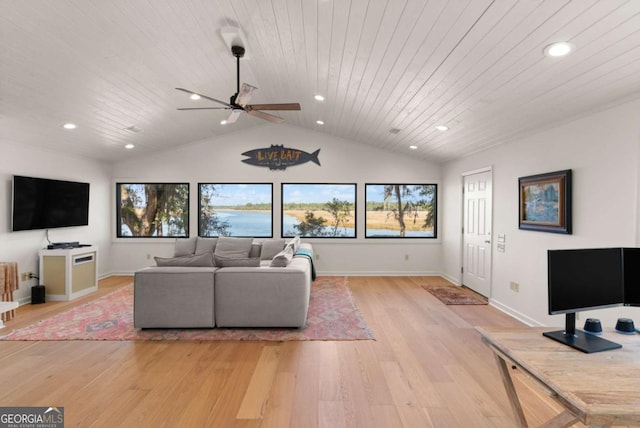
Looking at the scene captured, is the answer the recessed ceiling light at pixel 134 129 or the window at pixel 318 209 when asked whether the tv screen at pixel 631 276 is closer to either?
the window at pixel 318 209

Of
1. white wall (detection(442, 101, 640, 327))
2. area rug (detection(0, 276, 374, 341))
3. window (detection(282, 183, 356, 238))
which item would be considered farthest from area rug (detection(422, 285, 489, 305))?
window (detection(282, 183, 356, 238))

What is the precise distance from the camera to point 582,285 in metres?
1.63

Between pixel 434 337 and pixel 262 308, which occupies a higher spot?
pixel 262 308

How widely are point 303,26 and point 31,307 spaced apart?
17.4 feet

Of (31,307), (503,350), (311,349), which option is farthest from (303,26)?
(31,307)

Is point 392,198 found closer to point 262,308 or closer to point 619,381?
point 262,308

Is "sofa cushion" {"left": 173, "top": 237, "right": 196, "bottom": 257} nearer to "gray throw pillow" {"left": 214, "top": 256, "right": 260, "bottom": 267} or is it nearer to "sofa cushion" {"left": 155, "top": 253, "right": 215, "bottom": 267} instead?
"sofa cushion" {"left": 155, "top": 253, "right": 215, "bottom": 267}

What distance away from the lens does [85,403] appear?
2.37m

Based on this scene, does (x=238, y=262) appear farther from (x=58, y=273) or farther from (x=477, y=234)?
(x=477, y=234)

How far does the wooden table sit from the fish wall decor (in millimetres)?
5547

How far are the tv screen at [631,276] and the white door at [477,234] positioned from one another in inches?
135

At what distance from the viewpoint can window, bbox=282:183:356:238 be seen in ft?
22.8

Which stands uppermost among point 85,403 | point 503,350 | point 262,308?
point 503,350

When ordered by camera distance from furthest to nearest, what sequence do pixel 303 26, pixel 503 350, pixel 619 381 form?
1. pixel 303 26
2. pixel 503 350
3. pixel 619 381
